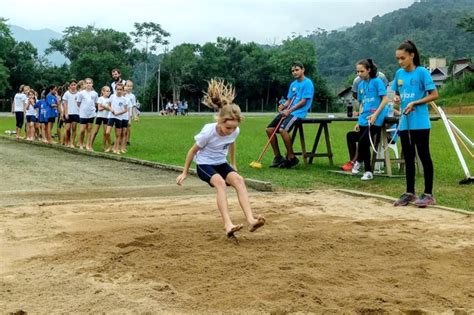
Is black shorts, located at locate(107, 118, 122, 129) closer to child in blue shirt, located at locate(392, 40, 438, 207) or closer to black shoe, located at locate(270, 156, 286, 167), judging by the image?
black shoe, located at locate(270, 156, 286, 167)

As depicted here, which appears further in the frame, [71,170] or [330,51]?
[330,51]

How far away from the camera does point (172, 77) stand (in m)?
85.1

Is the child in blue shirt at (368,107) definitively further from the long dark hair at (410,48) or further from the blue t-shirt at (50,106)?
the blue t-shirt at (50,106)

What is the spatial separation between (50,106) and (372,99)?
38.7 ft

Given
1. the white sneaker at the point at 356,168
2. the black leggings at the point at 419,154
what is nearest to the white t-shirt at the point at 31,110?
the white sneaker at the point at 356,168

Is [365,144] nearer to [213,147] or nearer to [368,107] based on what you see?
[368,107]

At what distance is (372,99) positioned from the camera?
11.2 m

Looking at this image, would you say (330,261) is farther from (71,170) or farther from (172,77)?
(172,77)

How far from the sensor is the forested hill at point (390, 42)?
14450cm

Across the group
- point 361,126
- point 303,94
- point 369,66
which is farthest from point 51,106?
point 369,66

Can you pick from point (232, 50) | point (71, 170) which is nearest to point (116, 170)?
point (71, 170)

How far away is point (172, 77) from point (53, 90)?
65.6 metres

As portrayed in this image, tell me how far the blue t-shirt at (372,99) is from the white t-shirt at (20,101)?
14.6 metres

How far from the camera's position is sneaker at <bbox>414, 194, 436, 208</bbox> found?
816 cm
